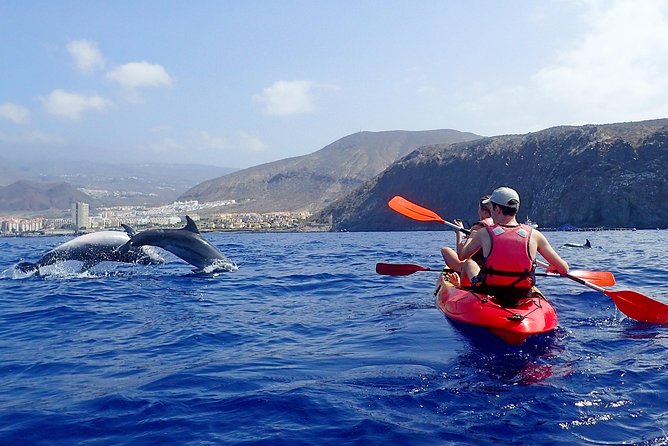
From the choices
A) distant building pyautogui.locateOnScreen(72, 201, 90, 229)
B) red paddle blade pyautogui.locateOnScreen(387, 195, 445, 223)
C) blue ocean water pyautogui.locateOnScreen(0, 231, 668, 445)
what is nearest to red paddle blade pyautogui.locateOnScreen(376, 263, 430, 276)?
blue ocean water pyautogui.locateOnScreen(0, 231, 668, 445)

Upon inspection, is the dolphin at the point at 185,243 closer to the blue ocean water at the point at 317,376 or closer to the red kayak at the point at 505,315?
the blue ocean water at the point at 317,376

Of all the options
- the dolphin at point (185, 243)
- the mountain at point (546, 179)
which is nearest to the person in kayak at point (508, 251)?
the dolphin at point (185, 243)

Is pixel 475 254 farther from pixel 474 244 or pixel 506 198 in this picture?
pixel 506 198

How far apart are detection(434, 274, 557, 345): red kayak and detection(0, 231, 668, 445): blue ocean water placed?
0.69 feet

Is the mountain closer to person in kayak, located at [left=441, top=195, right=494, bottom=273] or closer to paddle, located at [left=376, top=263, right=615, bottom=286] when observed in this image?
paddle, located at [left=376, top=263, right=615, bottom=286]

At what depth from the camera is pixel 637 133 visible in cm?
10650

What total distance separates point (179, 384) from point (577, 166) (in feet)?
358

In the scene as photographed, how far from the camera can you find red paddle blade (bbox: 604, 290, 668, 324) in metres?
10.6

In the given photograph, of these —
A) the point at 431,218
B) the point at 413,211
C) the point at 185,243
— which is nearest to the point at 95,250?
the point at 185,243

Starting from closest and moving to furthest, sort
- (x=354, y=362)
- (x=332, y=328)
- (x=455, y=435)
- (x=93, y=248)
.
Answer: (x=455, y=435)
(x=354, y=362)
(x=332, y=328)
(x=93, y=248)

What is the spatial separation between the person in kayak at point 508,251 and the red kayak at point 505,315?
24 centimetres

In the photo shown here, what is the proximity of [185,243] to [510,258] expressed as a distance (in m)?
12.1

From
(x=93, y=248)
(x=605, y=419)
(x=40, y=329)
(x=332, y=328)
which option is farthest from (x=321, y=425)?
(x=93, y=248)

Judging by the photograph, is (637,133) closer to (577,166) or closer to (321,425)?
(577,166)
